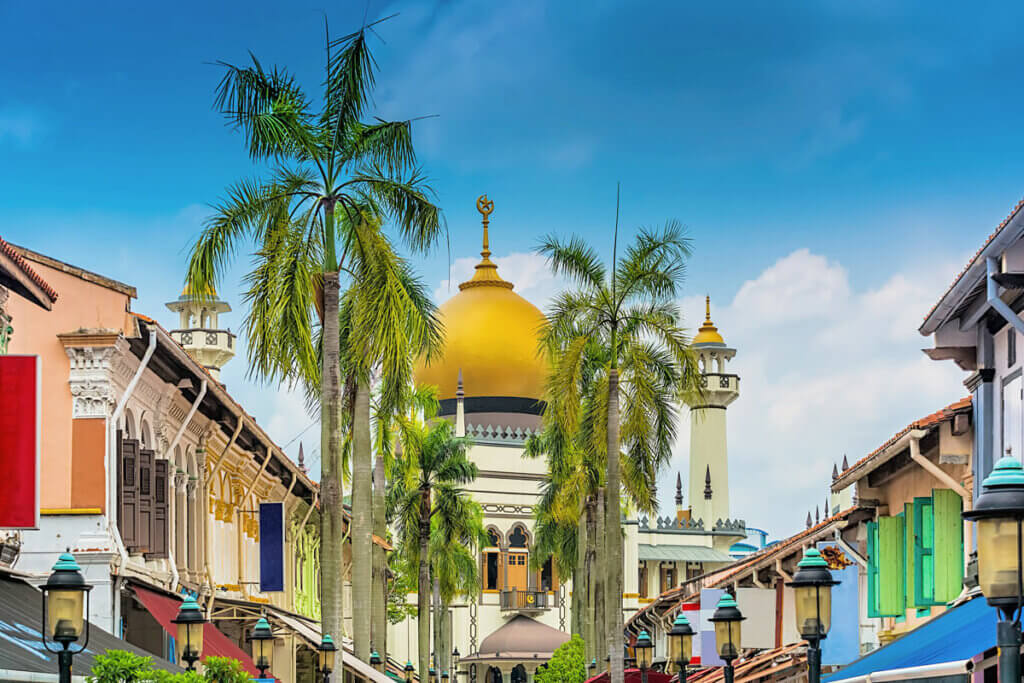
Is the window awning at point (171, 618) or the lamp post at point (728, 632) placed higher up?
the lamp post at point (728, 632)

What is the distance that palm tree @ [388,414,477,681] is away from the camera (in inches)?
1921

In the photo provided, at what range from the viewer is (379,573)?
48.4 meters

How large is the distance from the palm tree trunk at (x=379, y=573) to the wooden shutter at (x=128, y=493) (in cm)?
1257

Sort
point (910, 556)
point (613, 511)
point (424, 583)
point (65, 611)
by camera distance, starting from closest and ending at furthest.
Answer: point (65, 611) → point (910, 556) → point (613, 511) → point (424, 583)

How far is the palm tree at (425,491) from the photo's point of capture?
160 ft

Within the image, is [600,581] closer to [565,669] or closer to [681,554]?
[565,669]

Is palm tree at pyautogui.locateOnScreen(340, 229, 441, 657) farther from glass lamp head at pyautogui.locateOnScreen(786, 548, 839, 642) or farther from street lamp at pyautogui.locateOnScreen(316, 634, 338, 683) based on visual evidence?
glass lamp head at pyautogui.locateOnScreen(786, 548, 839, 642)

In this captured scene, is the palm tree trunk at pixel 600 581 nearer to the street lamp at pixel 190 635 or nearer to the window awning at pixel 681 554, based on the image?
the street lamp at pixel 190 635

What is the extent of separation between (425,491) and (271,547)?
18836 mm

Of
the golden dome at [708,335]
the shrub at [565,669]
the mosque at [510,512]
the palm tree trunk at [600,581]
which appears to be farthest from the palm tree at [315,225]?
the golden dome at [708,335]

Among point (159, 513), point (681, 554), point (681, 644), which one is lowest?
point (681, 554)

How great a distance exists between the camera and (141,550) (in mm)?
24469

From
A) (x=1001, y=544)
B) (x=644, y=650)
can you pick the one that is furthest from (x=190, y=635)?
(x=644, y=650)

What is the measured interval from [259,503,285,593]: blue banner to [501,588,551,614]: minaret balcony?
4619 centimetres
